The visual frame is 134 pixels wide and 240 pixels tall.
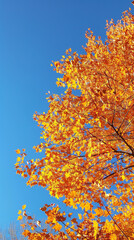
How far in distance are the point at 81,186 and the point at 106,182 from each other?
126 cm

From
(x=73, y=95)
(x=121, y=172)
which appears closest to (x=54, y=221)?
(x=73, y=95)

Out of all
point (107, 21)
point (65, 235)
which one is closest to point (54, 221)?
point (65, 235)

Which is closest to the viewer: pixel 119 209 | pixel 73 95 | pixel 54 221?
pixel 54 221

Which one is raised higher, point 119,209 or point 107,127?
point 107,127

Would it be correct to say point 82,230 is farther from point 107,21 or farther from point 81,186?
point 107,21

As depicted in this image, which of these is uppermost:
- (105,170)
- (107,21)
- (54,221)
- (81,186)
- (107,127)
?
(107,21)

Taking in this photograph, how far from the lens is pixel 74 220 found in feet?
17.4

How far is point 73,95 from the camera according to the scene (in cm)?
710

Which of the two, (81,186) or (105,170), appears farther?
(105,170)

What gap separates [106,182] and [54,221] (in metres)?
4.01

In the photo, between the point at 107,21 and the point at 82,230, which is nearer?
the point at 82,230

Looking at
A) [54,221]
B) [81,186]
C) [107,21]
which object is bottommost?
[54,221]

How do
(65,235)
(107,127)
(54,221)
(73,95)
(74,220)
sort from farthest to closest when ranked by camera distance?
(107,127)
(73,95)
(65,235)
(74,220)
(54,221)

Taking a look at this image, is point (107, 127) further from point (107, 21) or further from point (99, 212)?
point (107, 21)
